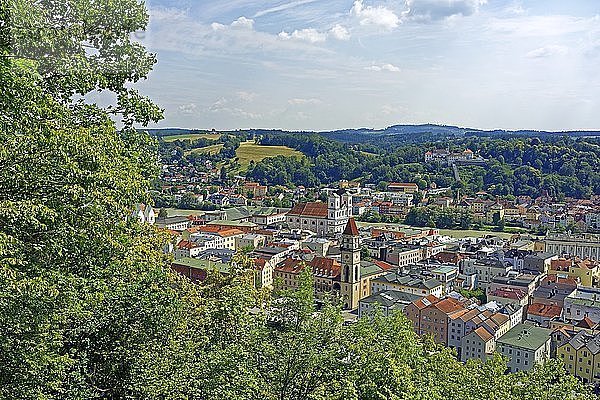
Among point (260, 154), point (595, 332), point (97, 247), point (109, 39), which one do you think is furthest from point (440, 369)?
point (260, 154)

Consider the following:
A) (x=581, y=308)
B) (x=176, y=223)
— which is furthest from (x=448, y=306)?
(x=176, y=223)

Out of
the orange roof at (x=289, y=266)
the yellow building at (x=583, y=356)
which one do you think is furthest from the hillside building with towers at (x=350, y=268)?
the yellow building at (x=583, y=356)

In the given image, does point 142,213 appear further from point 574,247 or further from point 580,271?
point 574,247

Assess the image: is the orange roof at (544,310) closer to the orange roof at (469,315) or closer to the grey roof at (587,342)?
the orange roof at (469,315)

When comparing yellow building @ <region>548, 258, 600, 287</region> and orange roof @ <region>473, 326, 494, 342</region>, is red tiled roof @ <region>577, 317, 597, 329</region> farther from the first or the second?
yellow building @ <region>548, 258, 600, 287</region>

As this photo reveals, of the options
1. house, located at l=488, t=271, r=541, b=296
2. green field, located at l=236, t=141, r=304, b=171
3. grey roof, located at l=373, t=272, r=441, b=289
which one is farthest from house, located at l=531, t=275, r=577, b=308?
green field, located at l=236, t=141, r=304, b=171
